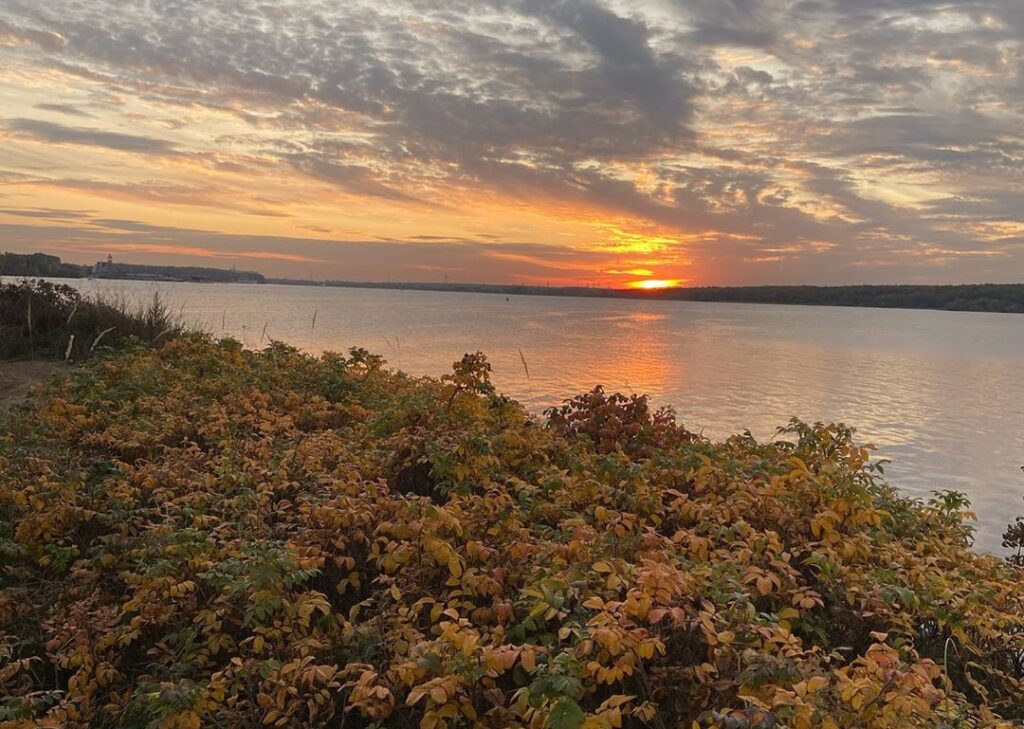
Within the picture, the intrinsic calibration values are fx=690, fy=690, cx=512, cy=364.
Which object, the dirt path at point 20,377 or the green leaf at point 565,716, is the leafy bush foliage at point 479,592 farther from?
the dirt path at point 20,377

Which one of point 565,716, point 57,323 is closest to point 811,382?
point 57,323

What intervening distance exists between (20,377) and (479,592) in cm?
1558

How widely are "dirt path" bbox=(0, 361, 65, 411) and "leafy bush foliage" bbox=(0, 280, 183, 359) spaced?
82cm

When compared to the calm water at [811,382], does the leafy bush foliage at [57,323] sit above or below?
above

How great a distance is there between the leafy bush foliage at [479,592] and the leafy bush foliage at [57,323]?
11776 millimetres

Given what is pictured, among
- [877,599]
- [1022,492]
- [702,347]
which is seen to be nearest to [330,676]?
[877,599]

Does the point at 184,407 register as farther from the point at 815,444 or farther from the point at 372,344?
the point at 372,344

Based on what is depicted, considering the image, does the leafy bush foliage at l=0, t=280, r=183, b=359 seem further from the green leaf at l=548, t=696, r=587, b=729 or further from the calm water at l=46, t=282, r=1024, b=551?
the green leaf at l=548, t=696, r=587, b=729

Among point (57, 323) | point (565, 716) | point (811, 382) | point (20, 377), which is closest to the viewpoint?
point (565, 716)

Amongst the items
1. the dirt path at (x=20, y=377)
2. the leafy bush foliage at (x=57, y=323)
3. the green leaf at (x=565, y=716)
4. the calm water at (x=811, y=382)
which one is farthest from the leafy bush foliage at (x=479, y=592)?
the leafy bush foliage at (x=57, y=323)

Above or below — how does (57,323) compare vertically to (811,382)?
above

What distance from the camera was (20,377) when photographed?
50.4ft

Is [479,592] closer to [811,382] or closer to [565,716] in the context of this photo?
[565,716]

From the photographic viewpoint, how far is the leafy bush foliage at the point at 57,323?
58.5 ft
